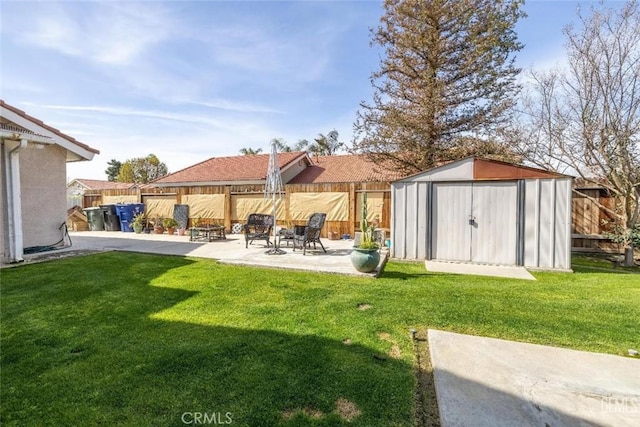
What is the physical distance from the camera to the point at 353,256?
20.9ft

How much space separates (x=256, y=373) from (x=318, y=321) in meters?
1.33

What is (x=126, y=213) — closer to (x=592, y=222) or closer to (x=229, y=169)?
(x=229, y=169)

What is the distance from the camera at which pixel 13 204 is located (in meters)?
6.89

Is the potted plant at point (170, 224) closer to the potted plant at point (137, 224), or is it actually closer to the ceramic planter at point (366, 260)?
the potted plant at point (137, 224)

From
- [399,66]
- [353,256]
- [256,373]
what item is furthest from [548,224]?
[399,66]

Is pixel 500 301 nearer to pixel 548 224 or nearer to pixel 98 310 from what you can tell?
pixel 548 224

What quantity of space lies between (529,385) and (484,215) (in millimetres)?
5859

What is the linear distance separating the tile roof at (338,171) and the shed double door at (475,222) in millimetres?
9980

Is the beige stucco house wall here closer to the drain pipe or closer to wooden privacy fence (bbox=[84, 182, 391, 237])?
the drain pipe

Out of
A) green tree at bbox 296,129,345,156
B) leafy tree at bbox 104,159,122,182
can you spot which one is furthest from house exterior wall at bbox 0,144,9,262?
leafy tree at bbox 104,159,122,182

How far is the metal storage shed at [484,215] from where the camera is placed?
7.22 meters

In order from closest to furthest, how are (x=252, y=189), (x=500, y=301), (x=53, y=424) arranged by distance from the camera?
1. (x=53, y=424)
2. (x=500, y=301)
3. (x=252, y=189)

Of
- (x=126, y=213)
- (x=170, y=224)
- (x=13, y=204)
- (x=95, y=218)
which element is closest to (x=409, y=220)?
(x=13, y=204)

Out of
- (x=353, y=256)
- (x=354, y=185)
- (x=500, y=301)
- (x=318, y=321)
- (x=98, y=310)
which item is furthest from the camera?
(x=354, y=185)
